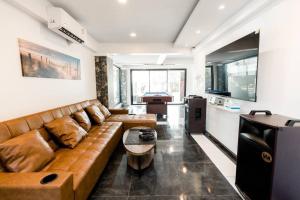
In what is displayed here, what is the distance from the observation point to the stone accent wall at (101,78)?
4906 mm

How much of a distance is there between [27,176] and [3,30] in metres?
1.71

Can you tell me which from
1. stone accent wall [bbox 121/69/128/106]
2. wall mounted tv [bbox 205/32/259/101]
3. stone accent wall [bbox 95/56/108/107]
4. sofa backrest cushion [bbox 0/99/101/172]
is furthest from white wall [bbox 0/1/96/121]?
stone accent wall [bbox 121/69/128/106]

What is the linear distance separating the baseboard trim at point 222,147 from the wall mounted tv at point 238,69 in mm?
1124

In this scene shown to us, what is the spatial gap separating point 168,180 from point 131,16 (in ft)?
9.46

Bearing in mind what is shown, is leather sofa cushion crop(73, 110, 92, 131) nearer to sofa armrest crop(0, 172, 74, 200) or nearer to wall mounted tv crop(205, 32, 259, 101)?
sofa armrest crop(0, 172, 74, 200)

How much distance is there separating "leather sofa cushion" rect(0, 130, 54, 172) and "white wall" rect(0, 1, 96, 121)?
532 millimetres

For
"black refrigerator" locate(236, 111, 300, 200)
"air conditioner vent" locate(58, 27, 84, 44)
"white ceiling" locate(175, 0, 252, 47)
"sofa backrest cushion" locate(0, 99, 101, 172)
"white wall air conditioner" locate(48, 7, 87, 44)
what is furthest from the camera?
"air conditioner vent" locate(58, 27, 84, 44)

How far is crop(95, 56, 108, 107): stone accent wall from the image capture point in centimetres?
491

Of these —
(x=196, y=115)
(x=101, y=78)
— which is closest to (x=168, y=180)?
(x=196, y=115)

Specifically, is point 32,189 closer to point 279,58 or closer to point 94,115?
point 94,115

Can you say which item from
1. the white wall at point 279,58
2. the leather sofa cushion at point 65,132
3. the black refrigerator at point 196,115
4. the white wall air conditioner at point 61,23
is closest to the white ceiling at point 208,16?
the white wall at point 279,58

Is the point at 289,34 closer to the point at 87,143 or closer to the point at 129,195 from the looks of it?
the point at 129,195

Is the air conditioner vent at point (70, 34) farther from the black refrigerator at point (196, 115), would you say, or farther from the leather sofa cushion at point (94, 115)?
the black refrigerator at point (196, 115)

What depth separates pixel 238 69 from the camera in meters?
2.41
